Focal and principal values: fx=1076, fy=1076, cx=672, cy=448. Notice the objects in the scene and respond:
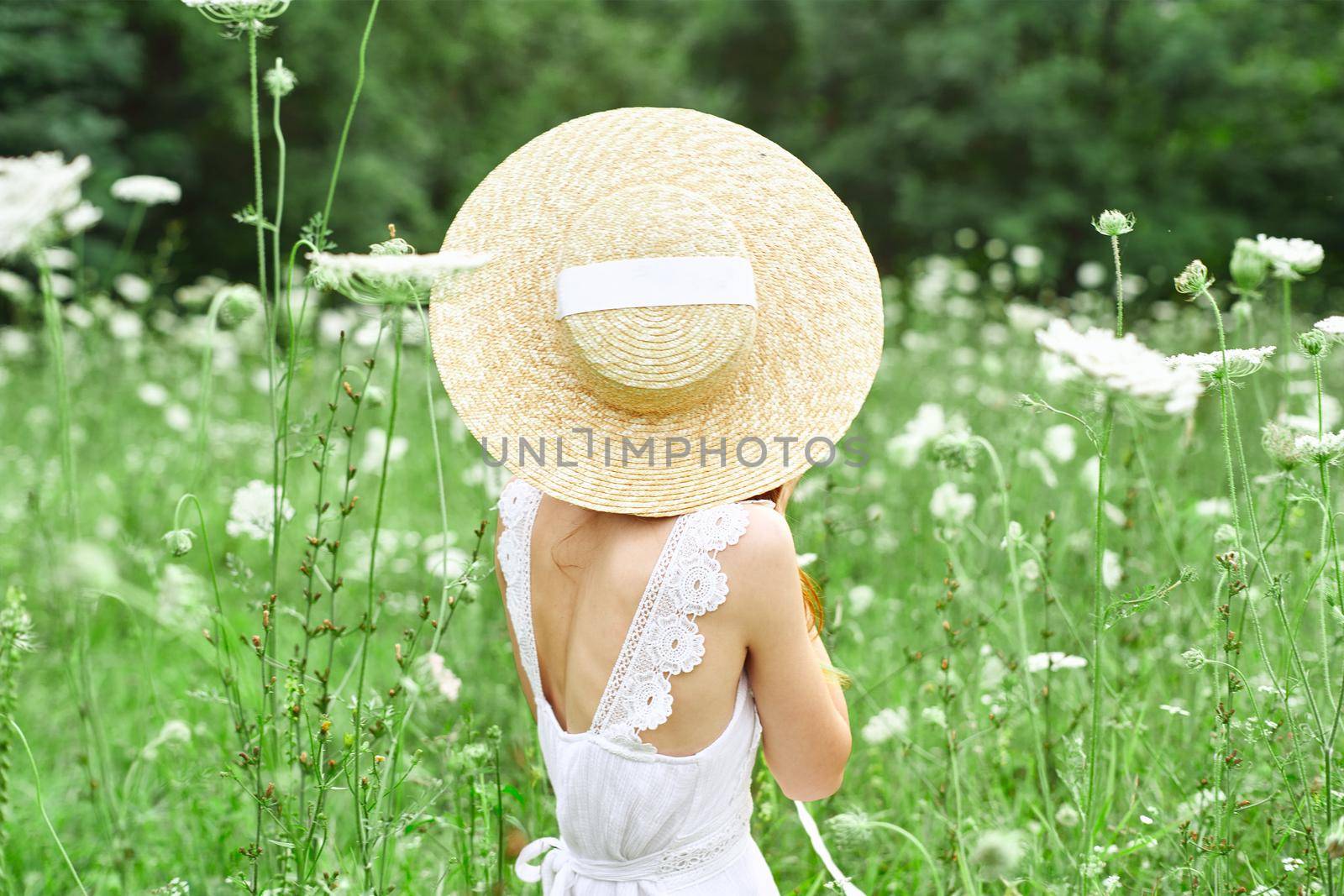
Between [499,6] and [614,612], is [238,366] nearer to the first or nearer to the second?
[614,612]

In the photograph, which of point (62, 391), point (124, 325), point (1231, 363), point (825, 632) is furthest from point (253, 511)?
point (124, 325)

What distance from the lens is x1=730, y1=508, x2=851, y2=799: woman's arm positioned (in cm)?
146

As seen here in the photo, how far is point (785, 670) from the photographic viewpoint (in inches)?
59.9

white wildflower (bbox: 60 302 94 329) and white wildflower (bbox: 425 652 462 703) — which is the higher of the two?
white wildflower (bbox: 425 652 462 703)

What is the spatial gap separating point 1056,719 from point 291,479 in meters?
3.47

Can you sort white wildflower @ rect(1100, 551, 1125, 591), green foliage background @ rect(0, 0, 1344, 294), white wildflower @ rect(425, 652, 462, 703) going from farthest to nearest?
green foliage background @ rect(0, 0, 1344, 294) < white wildflower @ rect(1100, 551, 1125, 591) < white wildflower @ rect(425, 652, 462, 703)

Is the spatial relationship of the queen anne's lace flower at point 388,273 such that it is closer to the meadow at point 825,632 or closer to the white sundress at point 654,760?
the meadow at point 825,632

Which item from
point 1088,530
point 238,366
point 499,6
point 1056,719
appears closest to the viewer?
point 1056,719

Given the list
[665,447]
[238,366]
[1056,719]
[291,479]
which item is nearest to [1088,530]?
[1056,719]

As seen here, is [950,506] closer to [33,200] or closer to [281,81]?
[281,81]

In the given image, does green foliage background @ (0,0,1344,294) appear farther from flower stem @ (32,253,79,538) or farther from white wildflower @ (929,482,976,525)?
flower stem @ (32,253,79,538)

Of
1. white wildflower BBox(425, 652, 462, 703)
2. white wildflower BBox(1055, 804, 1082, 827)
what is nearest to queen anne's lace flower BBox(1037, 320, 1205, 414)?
white wildflower BBox(425, 652, 462, 703)

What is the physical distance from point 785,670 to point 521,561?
46cm

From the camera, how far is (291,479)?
15.7ft
